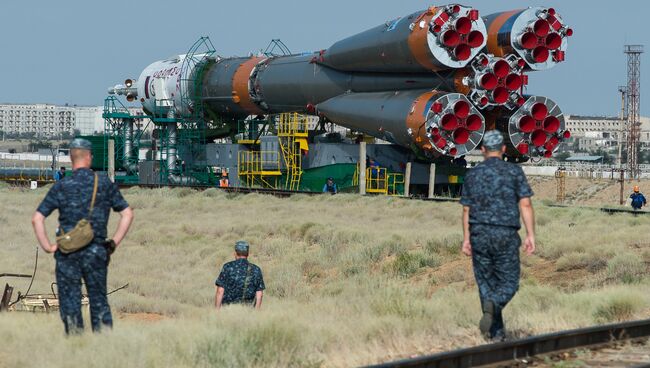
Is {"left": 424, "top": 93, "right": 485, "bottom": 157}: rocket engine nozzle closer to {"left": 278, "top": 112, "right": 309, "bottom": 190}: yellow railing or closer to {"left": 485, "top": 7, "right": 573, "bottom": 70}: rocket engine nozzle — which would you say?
{"left": 485, "top": 7, "right": 573, "bottom": 70}: rocket engine nozzle

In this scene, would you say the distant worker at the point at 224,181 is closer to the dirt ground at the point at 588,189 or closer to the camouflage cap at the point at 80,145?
the dirt ground at the point at 588,189

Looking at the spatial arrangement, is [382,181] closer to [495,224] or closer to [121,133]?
[121,133]

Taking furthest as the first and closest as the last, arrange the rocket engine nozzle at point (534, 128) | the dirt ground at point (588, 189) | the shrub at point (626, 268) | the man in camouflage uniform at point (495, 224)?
the dirt ground at point (588, 189), the rocket engine nozzle at point (534, 128), the shrub at point (626, 268), the man in camouflage uniform at point (495, 224)

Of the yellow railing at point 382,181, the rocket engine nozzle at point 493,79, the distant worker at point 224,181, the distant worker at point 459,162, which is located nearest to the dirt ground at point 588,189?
the distant worker at point 459,162

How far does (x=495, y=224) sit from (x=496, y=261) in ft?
1.13

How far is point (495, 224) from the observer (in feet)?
31.4

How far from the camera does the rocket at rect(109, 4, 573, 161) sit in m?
38.8

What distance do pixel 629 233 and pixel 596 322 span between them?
32.6 ft

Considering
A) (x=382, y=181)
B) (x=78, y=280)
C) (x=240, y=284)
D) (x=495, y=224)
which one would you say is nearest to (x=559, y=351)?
(x=495, y=224)

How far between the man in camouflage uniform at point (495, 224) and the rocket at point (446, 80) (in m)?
28.7

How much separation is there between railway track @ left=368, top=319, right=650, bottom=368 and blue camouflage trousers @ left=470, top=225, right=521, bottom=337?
46cm

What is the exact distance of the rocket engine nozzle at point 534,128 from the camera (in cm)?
4100

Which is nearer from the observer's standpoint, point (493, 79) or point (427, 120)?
point (427, 120)

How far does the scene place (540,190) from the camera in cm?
7744
